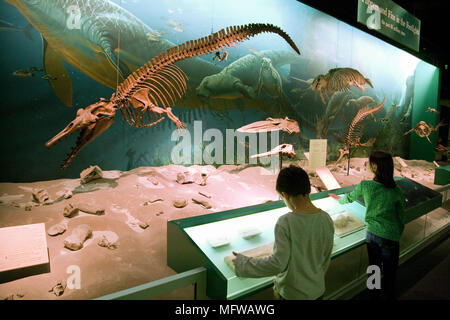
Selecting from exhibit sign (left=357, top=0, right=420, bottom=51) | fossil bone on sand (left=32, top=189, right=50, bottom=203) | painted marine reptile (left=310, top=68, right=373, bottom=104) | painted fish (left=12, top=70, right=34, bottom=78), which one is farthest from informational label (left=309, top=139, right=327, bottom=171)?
painted fish (left=12, top=70, right=34, bottom=78)

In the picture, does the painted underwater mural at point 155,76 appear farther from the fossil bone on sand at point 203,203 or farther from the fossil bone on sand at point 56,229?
the fossil bone on sand at point 203,203

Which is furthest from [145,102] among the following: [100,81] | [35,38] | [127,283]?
[127,283]

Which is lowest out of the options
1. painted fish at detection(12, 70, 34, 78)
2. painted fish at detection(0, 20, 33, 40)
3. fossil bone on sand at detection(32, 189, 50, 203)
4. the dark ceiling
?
fossil bone on sand at detection(32, 189, 50, 203)

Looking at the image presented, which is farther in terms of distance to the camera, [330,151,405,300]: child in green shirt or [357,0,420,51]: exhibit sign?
[357,0,420,51]: exhibit sign

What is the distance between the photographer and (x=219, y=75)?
20.0 feet

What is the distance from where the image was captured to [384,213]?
241cm

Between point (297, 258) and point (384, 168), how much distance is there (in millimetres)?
1352

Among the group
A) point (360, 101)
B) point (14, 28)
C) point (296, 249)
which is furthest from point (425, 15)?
point (14, 28)

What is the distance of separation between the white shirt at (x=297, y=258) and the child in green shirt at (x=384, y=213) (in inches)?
42.0

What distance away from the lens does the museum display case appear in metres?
1.77

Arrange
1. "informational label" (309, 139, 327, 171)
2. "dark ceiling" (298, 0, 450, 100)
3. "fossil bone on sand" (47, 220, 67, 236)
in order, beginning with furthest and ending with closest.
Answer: "dark ceiling" (298, 0, 450, 100), "informational label" (309, 139, 327, 171), "fossil bone on sand" (47, 220, 67, 236)

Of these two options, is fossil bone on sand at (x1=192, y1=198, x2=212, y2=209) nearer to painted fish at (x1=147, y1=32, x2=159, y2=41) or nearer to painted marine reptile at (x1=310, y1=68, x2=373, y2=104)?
painted fish at (x1=147, y1=32, x2=159, y2=41)

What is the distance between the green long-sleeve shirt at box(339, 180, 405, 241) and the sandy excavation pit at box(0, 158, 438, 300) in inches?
65.9

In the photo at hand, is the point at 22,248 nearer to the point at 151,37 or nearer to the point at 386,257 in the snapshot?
the point at 386,257
